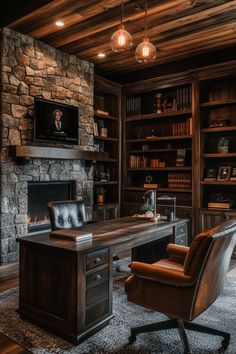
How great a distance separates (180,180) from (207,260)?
3.35 m

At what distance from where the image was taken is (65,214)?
326 cm

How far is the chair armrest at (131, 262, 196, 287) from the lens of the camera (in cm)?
187

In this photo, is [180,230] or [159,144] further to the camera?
[159,144]

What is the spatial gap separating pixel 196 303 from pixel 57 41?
12.3ft

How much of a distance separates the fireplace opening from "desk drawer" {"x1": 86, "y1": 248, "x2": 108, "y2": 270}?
2055 mm

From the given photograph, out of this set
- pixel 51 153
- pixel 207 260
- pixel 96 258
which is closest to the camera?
pixel 207 260

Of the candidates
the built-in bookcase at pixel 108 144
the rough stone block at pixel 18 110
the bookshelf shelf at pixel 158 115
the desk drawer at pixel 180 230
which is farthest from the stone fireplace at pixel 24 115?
the desk drawer at pixel 180 230

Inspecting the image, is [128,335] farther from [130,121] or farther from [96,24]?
[130,121]

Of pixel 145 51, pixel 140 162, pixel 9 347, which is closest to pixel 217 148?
pixel 140 162

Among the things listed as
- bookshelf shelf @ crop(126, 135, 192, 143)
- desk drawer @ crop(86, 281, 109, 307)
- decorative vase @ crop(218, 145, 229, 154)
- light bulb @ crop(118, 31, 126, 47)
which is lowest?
desk drawer @ crop(86, 281, 109, 307)

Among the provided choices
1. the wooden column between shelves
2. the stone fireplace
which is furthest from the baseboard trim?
the wooden column between shelves

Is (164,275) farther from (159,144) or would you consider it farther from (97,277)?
(159,144)

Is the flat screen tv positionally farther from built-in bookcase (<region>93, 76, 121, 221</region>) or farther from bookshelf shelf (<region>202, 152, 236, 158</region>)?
bookshelf shelf (<region>202, 152, 236, 158</region>)

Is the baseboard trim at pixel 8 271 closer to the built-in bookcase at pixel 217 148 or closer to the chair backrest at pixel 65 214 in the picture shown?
the chair backrest at pixel 65 214
